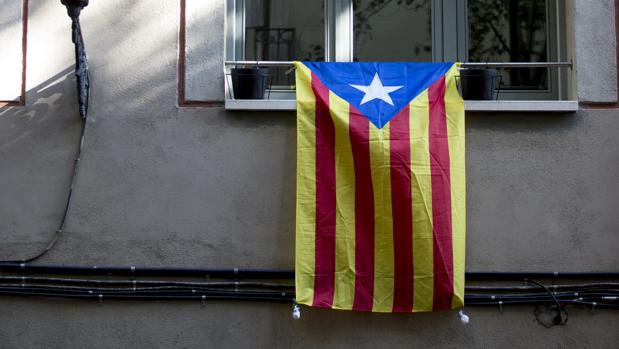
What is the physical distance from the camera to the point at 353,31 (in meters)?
7.03

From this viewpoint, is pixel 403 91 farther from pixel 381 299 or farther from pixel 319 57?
pixel 381 299

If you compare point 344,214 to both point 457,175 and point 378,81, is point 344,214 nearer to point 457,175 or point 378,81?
point 457,175

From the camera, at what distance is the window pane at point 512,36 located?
700cm

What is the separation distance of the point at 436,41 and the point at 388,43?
402mm

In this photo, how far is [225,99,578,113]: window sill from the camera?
254 inches

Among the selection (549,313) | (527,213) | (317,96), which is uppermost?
(317,96)

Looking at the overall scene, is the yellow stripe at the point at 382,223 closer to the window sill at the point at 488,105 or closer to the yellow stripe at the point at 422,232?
the yellow stripe at the point at 422,232

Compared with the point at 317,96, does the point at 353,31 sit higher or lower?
higher

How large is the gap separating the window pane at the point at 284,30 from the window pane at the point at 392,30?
0.33 m

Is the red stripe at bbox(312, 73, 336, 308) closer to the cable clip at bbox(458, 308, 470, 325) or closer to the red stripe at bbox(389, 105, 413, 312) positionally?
the red stripe at bbox(389, 105, 413, 312)

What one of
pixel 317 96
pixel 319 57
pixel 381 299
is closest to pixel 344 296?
pixel 381 299

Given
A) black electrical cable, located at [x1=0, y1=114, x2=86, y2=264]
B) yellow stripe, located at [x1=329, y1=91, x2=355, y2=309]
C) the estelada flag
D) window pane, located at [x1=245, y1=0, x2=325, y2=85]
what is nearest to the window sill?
the estelada flag

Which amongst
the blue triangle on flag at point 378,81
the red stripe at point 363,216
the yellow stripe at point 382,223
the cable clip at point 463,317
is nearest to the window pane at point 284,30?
the blue triangle on flag at point 378,81

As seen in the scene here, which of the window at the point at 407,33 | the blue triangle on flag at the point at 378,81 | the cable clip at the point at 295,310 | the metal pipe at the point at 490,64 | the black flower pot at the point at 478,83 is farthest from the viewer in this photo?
the window at the point at 407,33
